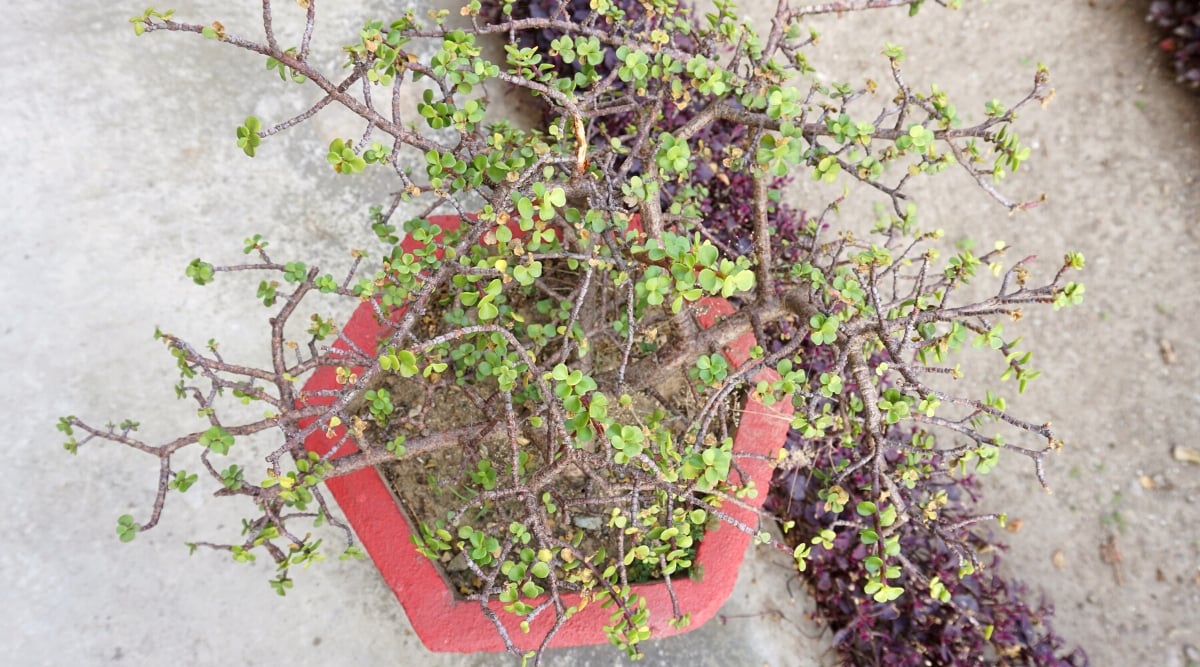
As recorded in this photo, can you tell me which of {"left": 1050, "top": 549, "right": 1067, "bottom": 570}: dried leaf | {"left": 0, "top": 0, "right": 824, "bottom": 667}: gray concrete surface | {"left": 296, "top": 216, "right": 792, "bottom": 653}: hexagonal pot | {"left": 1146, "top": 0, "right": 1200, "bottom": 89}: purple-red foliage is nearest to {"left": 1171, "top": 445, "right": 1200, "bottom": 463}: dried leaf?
{"left": 1050, "top": 549, "right": 1067, "bottom": 570}: dried leaf

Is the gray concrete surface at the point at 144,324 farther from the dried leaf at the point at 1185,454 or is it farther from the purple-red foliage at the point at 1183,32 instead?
the purple-red foliage at the point at 1183,32

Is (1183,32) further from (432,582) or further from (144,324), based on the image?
(144,324)

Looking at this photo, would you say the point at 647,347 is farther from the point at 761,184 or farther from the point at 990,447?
the point at 990,447

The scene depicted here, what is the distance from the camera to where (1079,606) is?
2.71 m

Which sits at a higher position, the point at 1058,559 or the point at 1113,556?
the point at 1058,559

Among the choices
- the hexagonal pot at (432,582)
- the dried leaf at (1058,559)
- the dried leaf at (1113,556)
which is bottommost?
the dried leaf at (1113,556)

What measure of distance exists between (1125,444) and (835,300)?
209 centimetres

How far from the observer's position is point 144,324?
215cm

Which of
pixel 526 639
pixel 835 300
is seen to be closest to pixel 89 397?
pixel 526 639

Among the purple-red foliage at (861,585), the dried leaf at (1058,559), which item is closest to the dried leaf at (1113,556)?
the dried leaf at (1058,559)

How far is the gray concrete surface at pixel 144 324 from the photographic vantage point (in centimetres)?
203

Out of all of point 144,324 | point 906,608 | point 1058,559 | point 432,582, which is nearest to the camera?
point 432,582

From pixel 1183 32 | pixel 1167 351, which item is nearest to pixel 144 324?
pixel 1167 351

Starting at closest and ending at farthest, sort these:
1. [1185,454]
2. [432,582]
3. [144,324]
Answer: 1. [432,582]
2. [144,324]
3. [1185,454]
